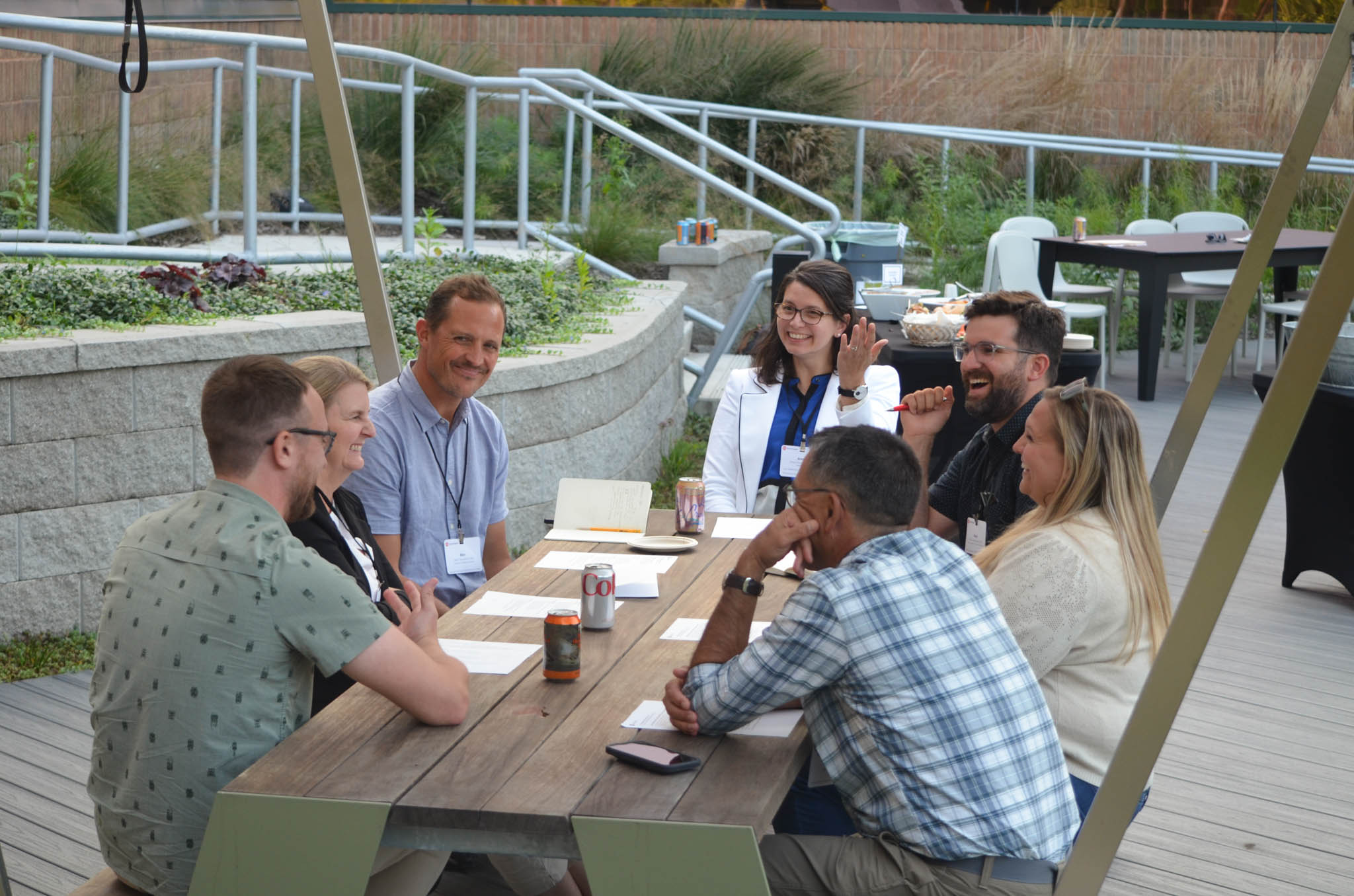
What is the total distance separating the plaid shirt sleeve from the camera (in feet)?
7.66

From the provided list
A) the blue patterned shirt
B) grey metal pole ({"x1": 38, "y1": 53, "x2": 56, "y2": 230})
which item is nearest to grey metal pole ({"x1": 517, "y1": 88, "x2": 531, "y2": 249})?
grey metal pole ({"x1": 38, "y1": 53, "x2": 56, "y2": 230})

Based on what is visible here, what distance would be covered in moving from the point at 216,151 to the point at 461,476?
15.9ft

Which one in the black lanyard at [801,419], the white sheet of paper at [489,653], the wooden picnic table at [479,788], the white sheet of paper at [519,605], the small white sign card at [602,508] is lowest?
the wooden picnic table at [479,788]

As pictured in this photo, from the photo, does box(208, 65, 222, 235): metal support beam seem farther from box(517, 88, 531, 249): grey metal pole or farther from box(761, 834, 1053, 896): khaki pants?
box(761, 834, 1053, 896): khaki pants

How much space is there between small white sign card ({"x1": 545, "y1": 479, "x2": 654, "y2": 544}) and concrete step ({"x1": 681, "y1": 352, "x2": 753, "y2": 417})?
3.95 meters

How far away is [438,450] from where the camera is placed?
12.6ft

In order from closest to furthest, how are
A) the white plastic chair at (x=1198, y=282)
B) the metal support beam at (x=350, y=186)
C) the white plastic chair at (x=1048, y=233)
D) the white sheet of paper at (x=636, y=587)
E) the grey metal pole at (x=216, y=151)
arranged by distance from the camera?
the white sheet of paper at (x=636, y=587), the metal support beam at (x=350, y=186), the grey metal pole at (x=216, y=151), the white plastic chair at (x=1048, y=233), the white plastic chair at (x=1198, y=282)

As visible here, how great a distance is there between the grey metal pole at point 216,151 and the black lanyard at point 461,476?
4692 millimetres

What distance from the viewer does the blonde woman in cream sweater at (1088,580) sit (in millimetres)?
2799

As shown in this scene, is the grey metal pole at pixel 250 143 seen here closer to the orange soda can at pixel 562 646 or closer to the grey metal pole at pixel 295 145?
the grey metal pole at pixel 295 145

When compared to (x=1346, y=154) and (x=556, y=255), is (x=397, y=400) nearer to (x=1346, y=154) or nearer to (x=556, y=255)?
(x=556, y=255)

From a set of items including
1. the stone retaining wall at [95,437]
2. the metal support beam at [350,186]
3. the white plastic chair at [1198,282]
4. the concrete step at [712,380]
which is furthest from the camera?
the white plastic chair at [1198,282]

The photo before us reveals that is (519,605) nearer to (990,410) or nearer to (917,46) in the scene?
(990,410)

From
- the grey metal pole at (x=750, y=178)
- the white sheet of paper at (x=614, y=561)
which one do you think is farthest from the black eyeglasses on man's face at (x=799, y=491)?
the grey metal pole at (x=750, y=178)
